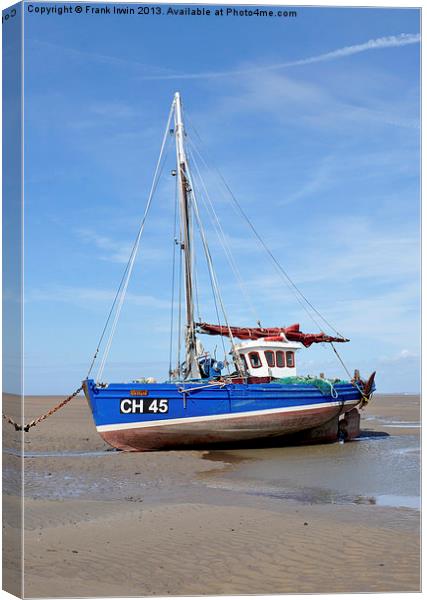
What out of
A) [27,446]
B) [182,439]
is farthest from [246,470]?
[27,446]

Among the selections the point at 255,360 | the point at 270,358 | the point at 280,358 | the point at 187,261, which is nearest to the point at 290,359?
the point at 280,358

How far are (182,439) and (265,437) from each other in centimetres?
322

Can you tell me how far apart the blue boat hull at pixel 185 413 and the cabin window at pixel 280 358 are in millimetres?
2709

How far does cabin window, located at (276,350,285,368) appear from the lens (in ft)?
87.2

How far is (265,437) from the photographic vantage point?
23.8m

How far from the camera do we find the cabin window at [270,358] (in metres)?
26.3

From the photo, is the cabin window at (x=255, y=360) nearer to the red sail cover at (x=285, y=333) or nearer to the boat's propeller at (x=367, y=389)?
the red sail cover at (x=285, y=333)

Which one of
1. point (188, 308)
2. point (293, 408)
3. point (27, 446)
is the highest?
point (188, 308)

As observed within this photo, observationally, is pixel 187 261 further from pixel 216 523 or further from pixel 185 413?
pixel 216 523

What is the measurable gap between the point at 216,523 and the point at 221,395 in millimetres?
10771

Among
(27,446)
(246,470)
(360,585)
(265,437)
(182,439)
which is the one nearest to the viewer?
(360,585)

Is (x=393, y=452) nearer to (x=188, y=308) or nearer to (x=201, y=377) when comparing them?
(x=201, y=377)

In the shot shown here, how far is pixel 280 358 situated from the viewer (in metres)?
26.6

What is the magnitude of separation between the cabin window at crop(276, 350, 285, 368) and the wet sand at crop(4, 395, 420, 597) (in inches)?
207
